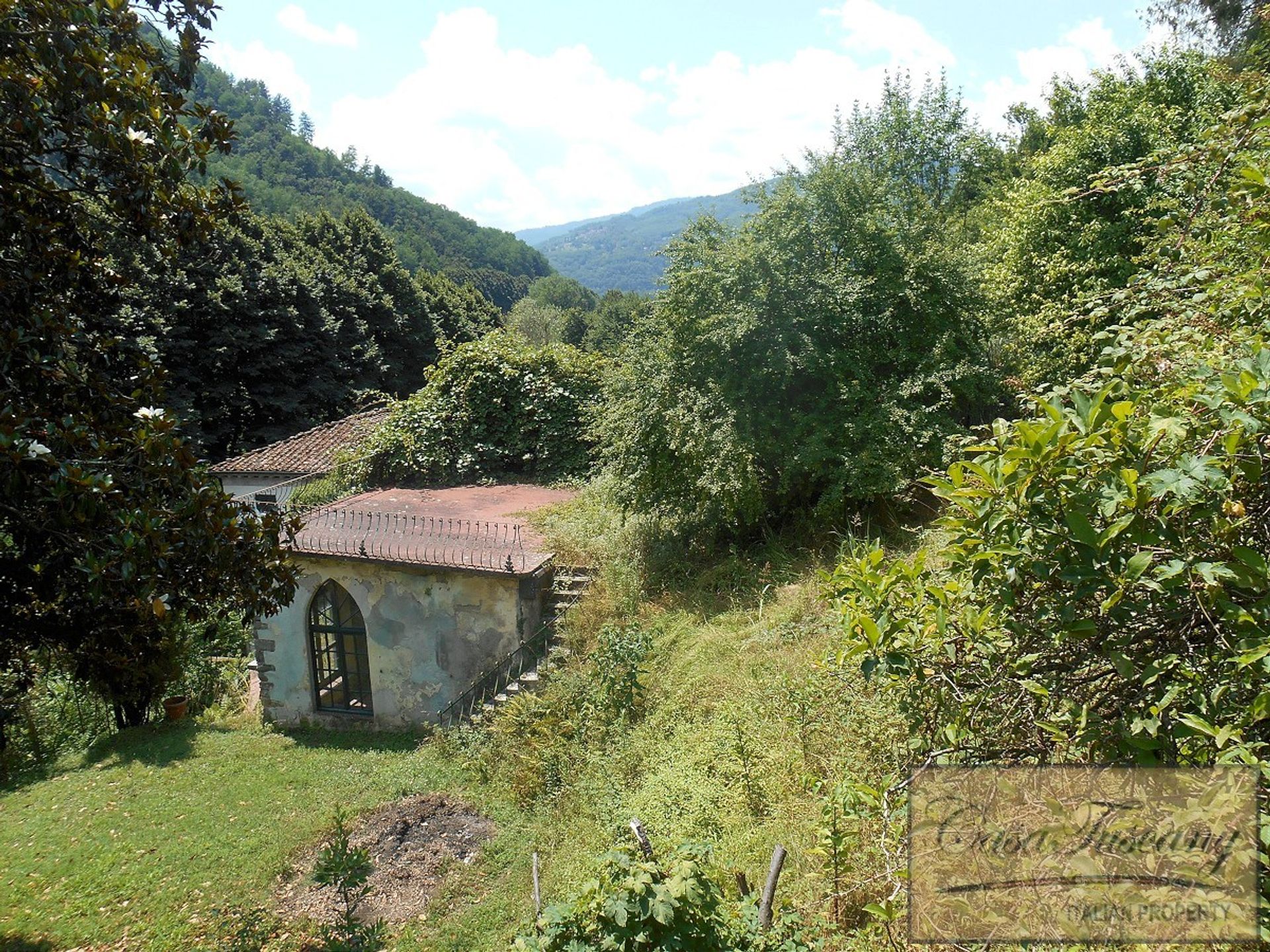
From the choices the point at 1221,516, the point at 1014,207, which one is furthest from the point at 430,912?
Result: the point at 1014,207

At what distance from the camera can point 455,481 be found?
18.2 m

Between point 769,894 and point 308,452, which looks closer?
point 769,894

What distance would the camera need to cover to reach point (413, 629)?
1240 cm

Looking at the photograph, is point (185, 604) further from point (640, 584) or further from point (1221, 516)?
point (640, 584)

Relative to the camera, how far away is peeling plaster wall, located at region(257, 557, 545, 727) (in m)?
11.9

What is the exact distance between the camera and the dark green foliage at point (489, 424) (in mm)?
18078

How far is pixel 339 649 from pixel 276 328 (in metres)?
18.2

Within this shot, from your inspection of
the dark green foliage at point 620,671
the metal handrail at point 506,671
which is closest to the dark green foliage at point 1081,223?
the dark green foliage at point 620,671

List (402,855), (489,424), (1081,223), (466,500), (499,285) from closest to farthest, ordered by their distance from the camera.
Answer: (402,855)
(1081,223)
(466,500)
(489,424)
(499,285)

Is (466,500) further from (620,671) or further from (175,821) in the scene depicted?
(620,671)

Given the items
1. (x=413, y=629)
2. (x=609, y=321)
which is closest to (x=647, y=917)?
(x=413, y=629)

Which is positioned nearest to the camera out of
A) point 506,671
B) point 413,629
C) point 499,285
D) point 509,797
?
point 509,797

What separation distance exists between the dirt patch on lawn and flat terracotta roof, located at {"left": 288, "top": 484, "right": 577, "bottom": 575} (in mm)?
3585

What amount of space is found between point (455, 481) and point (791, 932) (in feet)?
50.3
